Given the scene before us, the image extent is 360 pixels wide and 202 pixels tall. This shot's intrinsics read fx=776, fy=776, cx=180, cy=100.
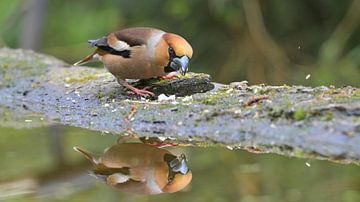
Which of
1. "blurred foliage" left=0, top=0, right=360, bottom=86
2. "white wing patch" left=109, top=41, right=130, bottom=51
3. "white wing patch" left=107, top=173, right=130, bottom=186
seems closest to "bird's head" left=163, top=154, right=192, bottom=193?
"white wing patch" left=107, top=173, right=130, bottom=186

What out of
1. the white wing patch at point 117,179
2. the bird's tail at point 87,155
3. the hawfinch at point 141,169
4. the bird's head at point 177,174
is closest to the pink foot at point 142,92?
the bird's tail at point 87,155

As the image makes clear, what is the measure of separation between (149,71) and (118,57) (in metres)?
0.25

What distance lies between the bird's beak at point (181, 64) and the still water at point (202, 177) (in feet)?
1.97


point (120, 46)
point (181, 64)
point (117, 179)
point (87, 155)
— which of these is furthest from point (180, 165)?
point (120, 46)

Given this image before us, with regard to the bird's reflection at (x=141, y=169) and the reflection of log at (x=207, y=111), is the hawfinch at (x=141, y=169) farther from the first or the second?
the reflection of log at (x=207, y=111)

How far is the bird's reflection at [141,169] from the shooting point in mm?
3875

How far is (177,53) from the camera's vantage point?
4.97 meters

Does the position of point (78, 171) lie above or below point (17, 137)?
below

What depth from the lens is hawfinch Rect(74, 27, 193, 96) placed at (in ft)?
16.4

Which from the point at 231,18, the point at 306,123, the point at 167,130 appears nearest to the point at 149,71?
the point at 167,130

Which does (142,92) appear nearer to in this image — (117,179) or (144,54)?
(144,54)

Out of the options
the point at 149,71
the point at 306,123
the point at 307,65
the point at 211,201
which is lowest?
the point at 211,201

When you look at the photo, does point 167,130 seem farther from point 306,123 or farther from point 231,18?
point 231,18

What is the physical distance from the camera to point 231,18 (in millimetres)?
9234
